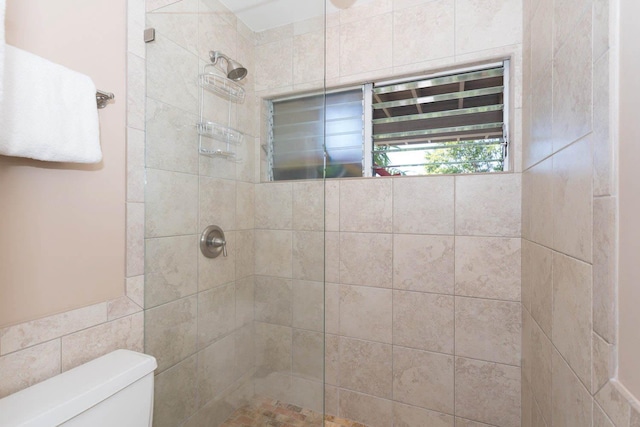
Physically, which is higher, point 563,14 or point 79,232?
point 563,14

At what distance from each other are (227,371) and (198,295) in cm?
32

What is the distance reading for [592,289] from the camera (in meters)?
0.66

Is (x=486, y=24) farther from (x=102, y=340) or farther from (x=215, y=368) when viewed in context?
(x=102, y=340)

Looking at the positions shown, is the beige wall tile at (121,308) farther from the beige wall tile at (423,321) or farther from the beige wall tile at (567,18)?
the beige wall tile at (567,18)

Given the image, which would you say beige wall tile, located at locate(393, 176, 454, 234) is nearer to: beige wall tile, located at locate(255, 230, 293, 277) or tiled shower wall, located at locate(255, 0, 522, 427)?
tiled shower wall, located at locate(255, 0, 522, 427)

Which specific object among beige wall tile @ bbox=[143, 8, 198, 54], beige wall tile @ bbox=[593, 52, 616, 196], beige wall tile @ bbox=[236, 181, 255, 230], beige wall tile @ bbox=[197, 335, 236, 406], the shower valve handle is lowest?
beige wall tile @ bbox=[197, 335, 236, 406]

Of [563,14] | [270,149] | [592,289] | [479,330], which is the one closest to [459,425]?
[479,330]

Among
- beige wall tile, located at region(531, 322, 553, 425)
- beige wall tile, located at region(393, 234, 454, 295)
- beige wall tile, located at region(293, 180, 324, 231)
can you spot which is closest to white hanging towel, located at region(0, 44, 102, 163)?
beige wall tile, located at region(293, 180, 324, 231)

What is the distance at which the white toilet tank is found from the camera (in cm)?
65

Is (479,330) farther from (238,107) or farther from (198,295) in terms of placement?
(238,107)

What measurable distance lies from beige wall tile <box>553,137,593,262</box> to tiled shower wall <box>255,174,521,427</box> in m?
0.53

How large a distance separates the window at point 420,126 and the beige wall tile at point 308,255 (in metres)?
0.27

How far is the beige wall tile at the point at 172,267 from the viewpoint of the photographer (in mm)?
1110

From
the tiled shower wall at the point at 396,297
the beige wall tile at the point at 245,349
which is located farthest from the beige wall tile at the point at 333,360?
the beige wall tile at the point at 245,349
